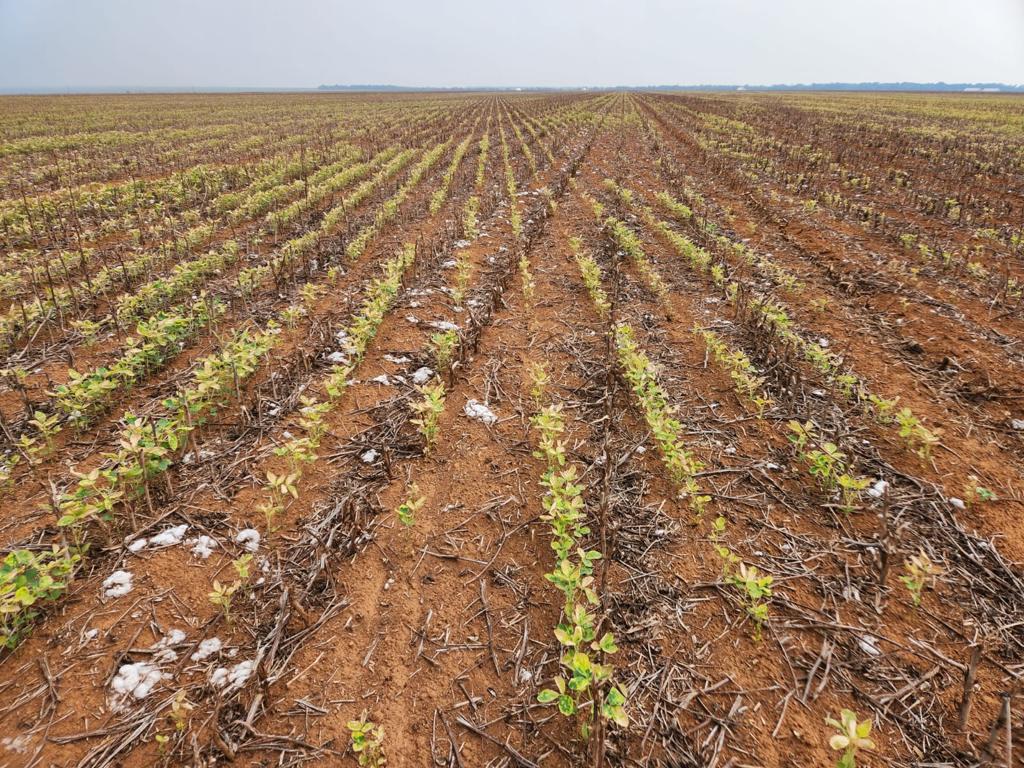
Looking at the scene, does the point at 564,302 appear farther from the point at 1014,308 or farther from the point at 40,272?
the point at 40,272

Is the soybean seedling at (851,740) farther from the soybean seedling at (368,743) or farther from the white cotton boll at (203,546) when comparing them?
the white cotton boll at (203,546)

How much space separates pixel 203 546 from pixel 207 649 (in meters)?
0.83

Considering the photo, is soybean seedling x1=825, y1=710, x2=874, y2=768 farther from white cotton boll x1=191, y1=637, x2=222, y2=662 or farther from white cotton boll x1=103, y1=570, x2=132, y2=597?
white cotton boll x1=103, y1=570, x2=132, y2=597

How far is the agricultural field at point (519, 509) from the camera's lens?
7.98 feet

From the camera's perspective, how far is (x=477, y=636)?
2.88 meters

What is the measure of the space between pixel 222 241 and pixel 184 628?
9169mm

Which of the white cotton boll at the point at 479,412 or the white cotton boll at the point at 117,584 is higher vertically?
the white cotton boll at the point at 479,412

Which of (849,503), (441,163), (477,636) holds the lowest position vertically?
(477,636)

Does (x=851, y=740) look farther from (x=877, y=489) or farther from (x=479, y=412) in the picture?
(x=479, y=412)

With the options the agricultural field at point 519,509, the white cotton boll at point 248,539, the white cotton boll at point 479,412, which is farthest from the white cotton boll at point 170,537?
the white cotton boll at point 479,412

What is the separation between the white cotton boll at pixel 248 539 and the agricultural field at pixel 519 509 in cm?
3

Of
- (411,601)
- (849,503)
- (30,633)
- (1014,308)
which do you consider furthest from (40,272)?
(1014,308)

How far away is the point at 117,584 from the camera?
Result: 3.03 meters

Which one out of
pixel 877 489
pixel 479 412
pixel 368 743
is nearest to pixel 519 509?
pixel 479 412
